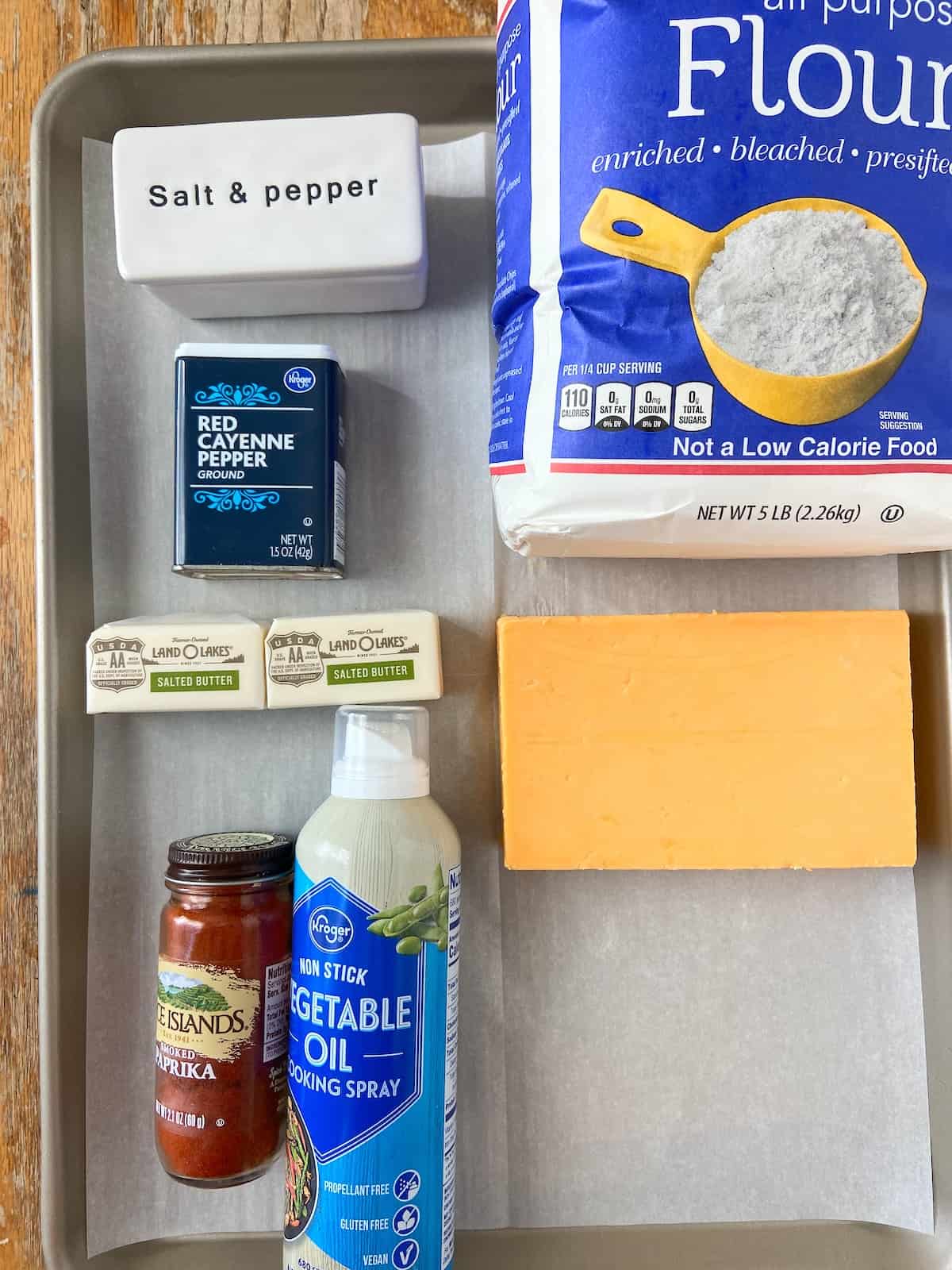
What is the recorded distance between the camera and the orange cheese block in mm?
593

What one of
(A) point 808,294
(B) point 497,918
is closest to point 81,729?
(B) point 497,918

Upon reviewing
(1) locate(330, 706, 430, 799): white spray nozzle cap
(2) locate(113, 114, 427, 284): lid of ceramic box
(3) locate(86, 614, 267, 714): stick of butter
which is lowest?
(1) locate(330, 706, 430, 799): white spray nozzle cap

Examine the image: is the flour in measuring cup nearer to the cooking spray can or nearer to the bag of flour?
the bag of flour

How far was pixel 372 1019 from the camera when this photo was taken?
0.53 meters

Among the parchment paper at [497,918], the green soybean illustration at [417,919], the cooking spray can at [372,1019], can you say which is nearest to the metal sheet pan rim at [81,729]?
the parchment paper at [497,918]

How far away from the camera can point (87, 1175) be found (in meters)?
0.61

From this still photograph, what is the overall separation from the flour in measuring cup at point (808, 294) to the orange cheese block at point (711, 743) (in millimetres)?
181

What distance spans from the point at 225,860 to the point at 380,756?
12 cm

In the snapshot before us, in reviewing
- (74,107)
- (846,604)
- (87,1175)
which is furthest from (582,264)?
(87,1175)

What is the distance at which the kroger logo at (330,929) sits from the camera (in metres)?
0.53

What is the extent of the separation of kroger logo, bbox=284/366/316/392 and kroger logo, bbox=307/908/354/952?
1.14 ft

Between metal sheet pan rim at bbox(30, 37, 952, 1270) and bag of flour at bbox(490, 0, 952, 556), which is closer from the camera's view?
bag of flour at bbox(490, 0, 952, 556)

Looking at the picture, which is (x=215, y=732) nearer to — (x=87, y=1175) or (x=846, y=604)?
(x=87, y=1175)

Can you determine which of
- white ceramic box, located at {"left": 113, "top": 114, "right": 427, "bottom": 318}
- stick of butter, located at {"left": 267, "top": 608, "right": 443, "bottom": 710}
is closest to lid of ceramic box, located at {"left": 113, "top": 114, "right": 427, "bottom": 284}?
white ceramic box, located at {"left": 113, "top": 114, "right": 427, "bottom": 318}
